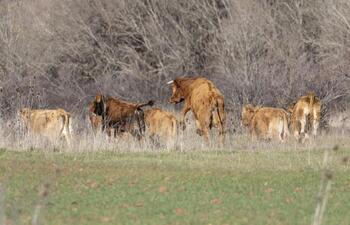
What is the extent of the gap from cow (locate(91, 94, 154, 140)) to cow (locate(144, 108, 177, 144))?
0.18m

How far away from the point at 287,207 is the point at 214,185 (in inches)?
87.9

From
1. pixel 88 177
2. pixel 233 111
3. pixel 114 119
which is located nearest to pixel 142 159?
pixel 88 177

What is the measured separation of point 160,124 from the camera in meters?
24.1

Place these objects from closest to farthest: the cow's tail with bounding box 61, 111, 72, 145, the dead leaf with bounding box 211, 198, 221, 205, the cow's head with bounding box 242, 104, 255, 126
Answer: the dead leaf with bounding box 211, 198, 221, 205, the cow's tail with bounding box 61, 111, 72, 145, the cow's head with bounding box 242, 104, 255, 126

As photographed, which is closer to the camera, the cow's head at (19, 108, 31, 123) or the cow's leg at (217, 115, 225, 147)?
the cow's leg at (217, 115, 225, 147)

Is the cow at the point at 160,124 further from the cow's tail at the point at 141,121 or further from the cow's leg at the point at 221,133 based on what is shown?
the cow's leg at the point at 221,133

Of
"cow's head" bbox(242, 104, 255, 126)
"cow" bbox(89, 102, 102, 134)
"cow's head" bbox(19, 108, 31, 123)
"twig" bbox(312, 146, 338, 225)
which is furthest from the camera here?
"cow's head" bbox(242, 104, 255, 126)

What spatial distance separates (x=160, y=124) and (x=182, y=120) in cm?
84

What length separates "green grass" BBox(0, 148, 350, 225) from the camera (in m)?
12.6

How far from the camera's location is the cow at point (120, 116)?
2408cm

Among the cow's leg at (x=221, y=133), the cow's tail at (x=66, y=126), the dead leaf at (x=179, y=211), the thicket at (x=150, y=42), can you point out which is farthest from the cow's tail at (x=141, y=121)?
the dead leaf at (x=179, y=211)

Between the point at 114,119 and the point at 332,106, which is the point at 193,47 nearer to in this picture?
the point at 332,106

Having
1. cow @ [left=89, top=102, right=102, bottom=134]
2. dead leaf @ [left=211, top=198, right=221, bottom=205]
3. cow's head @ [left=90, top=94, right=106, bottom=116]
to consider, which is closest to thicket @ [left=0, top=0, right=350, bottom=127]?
cow @ [left=89, top=102, right=102, bottom=134]

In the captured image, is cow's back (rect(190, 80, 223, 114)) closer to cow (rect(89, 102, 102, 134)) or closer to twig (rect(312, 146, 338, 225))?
cow (rect(89, 102, 102, 134))
